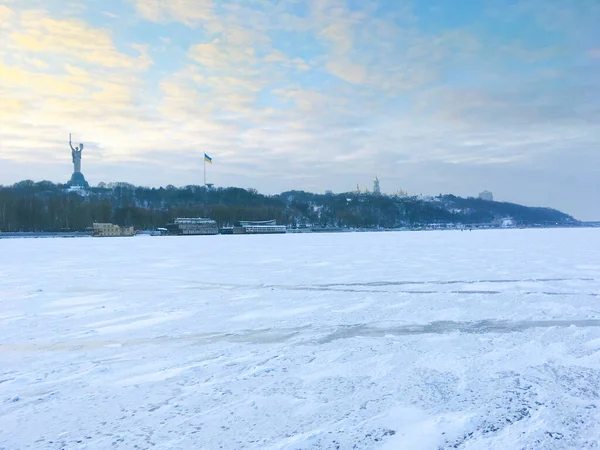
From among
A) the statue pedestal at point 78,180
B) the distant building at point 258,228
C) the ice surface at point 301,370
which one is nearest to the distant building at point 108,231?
the distant building at point 258,228

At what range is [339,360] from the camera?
5.45 meters

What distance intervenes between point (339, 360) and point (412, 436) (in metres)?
1.93

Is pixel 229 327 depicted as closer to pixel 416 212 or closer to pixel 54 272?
pixel 54 272

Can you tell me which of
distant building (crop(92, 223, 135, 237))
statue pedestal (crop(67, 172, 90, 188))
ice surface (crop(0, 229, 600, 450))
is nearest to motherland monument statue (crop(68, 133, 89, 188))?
statue pedestal (crop(67, 172, 90, 188))

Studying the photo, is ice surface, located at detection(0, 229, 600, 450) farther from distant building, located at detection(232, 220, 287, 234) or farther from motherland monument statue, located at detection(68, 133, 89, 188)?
motherland monument statue, located at detection(68, 133, 89, 188)

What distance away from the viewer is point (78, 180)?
165000 mm

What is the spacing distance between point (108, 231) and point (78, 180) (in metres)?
89.2

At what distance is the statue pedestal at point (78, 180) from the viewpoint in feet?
541

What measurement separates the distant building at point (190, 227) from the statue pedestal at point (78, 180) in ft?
289

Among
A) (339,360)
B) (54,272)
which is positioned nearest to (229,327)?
(339,360)

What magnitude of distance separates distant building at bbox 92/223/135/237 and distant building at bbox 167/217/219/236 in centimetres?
791

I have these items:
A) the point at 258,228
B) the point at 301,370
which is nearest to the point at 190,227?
the point at 258,228

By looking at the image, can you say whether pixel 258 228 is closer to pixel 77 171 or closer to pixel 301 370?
pixel 77 171

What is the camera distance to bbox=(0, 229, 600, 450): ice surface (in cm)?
360
